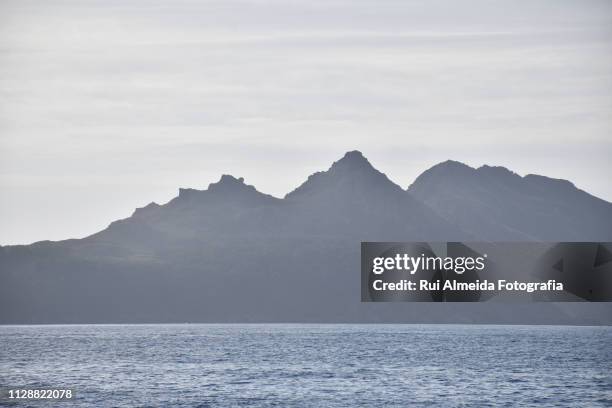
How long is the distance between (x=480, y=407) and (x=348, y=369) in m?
47.9

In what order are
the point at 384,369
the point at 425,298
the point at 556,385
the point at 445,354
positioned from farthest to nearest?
1. the point at 445,354
2. the point at 384,369
3. the point at 556,385
4. the point at 425,298

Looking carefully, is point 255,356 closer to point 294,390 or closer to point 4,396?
point 294,390

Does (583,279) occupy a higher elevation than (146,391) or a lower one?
higher

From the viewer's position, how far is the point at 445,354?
184m

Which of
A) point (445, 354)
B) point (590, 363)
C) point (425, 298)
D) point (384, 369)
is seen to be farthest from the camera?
point (445, 354)

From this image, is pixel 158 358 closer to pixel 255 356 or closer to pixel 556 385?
pixel 255 356

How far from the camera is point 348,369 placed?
455ft

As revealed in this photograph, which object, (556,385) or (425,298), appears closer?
(425,298)

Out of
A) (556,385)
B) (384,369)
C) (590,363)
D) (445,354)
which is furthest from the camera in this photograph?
(445,354)

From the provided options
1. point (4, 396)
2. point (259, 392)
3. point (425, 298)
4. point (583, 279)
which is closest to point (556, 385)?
point (259, 392)

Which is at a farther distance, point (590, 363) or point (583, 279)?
point (590, 363)

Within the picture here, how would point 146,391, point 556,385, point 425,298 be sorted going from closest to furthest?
point 425,298 → point 146,391 → point 556,385

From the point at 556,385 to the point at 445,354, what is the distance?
69.1 m

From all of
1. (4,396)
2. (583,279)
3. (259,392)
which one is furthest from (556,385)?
(4,396)
